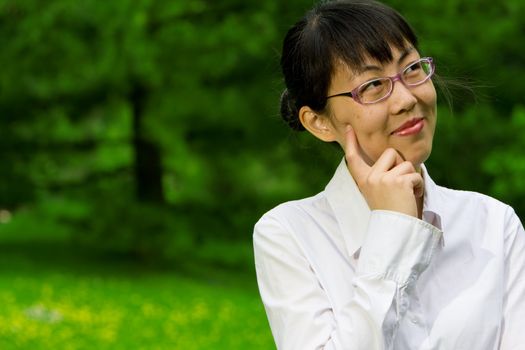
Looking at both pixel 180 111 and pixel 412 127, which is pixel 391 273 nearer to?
pixel 412 127

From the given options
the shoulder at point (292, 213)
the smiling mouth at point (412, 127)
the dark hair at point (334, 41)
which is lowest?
the shoulder at point (292, 213)

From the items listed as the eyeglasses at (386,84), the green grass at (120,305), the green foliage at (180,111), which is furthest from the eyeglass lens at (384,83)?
the green foliage at (180,111)

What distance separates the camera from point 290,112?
2.21m

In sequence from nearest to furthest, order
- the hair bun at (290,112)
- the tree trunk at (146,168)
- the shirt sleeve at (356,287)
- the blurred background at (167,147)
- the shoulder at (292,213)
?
the shirt sleeve at (356,287), the shoulder at (292,213), the hair bun at (290,112), the blurred background at (167,147), the tree trunk at (146,168)

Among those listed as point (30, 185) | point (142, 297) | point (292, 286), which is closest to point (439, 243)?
point (292, 286)

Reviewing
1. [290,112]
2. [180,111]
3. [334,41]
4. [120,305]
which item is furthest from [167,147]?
[334,41]

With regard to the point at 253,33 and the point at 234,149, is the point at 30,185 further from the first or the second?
the point at 253,33

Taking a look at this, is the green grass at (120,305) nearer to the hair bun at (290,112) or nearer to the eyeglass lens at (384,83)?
the hair bun at (290,112)

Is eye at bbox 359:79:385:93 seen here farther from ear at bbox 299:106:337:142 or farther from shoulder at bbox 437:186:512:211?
shoulder at bbox 437:186:512:211

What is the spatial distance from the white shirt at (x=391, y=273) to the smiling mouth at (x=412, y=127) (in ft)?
0.52

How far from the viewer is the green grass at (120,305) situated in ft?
27.5

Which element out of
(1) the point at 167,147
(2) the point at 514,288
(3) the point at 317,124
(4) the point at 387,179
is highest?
(3) the point at 317,124

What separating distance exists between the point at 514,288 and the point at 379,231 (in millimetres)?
304

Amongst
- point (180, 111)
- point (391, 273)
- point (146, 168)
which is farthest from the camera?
point (146, 168)
